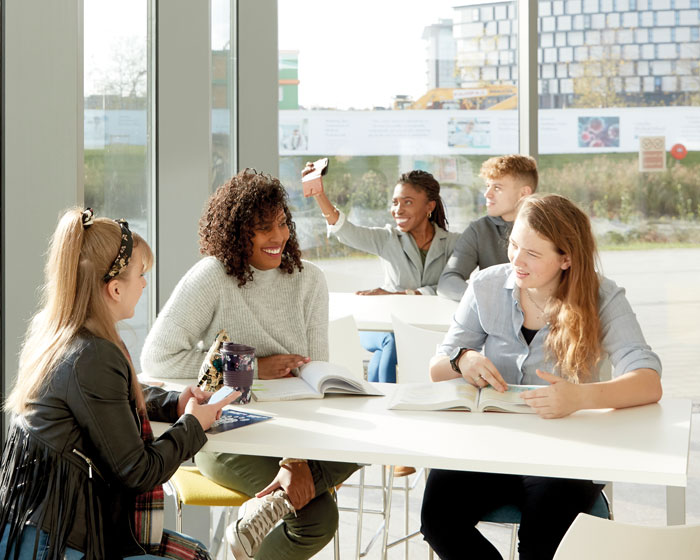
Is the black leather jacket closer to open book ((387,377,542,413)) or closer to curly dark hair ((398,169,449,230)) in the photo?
open book ((387,377,542,413))

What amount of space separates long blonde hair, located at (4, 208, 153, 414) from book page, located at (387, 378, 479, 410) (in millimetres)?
660

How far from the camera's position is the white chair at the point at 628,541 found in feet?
4.51

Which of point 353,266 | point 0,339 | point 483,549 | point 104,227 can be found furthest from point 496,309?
point 353,266

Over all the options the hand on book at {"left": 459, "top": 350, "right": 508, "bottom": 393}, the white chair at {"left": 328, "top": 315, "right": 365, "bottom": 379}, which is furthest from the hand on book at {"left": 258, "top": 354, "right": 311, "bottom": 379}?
the white chair at {"left": 328, "top": 315, "right": 365, "bottom": 379}

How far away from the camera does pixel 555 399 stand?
1980mm

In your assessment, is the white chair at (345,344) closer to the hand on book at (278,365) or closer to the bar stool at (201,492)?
the hand on book at (278,365)

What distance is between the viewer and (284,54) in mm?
5441

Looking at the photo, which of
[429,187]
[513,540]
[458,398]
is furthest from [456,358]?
[429,187]

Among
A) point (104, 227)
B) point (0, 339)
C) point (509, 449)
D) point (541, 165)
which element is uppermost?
point (541, 165)

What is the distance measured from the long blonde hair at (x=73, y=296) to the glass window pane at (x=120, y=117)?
0.98m

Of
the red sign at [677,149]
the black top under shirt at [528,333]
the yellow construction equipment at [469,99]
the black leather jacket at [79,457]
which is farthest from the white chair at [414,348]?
the red sign at [677,149]

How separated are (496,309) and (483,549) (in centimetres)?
63

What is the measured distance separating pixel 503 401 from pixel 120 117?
66.8 inches

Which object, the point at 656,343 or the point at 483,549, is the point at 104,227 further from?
the point at 656,343
